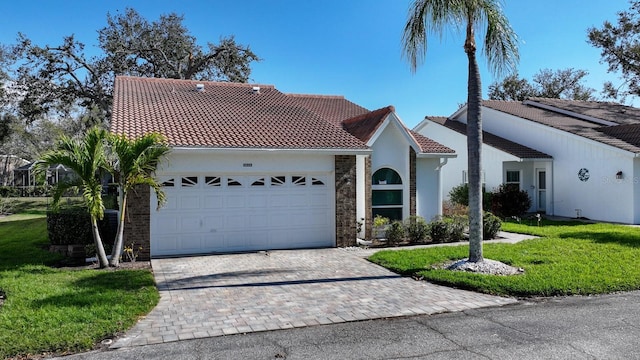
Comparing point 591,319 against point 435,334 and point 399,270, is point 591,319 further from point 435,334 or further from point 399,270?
point 399,270

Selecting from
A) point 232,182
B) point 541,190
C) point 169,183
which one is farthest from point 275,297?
point 541,190

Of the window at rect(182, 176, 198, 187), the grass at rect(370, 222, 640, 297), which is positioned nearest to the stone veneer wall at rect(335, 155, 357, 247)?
the grass at rect(370, 222, 640, 297)

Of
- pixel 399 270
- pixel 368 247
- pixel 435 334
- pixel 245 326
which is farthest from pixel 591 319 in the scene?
pixel 368 247

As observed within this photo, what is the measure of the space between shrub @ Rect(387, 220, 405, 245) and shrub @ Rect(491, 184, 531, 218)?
886 centimetres

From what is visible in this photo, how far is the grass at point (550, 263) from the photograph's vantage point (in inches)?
343

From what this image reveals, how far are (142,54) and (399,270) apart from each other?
29.1 m

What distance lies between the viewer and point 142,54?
33.4 meters

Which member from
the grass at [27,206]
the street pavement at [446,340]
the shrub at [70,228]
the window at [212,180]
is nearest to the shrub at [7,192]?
the grass at [27,206]

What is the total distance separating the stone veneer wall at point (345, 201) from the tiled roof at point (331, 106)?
6693 millimetres

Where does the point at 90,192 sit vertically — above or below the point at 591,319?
above

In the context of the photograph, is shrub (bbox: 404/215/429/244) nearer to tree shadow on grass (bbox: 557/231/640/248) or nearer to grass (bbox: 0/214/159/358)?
tree shadow on grass (bbox: 557/231/640/248)

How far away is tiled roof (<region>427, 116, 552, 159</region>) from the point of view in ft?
72.3

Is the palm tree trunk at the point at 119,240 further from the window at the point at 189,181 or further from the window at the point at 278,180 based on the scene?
the window at the point at 278,180

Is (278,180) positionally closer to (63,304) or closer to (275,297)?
(275,297)
